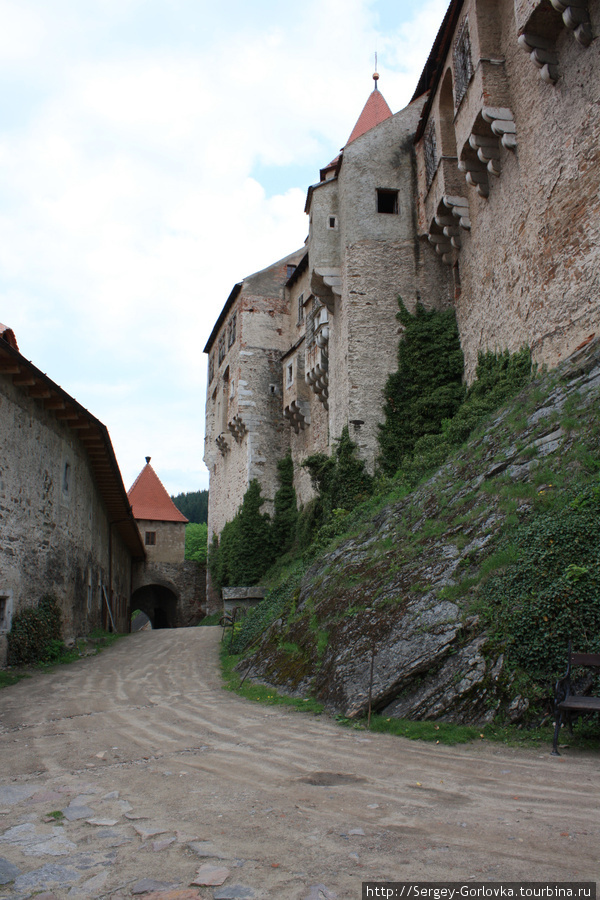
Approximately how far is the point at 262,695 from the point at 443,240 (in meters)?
13.8

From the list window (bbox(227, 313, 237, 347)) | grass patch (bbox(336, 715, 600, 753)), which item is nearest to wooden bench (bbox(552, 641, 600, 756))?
grass patch (bbox(336, 715, 600, 753))

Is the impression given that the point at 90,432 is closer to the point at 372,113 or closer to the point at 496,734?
the point at 496,734

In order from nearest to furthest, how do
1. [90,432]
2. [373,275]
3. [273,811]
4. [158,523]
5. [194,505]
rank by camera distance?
[273,811] → [90,432] → [373,275] → [158,523] → [194,505]

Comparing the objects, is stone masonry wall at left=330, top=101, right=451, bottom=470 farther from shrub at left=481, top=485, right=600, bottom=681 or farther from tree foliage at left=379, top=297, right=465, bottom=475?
shrub at left=481, top=485, right=600, bottom=681

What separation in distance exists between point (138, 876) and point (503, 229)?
1384 cm

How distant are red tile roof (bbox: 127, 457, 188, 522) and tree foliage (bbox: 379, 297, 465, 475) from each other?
20892 mm

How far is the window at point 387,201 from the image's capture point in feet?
63.5

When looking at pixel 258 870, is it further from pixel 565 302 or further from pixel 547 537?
pixel 565 302

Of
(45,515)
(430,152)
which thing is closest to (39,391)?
(45,515)

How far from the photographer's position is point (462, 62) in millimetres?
14688

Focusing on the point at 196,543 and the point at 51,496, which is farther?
the point at 196,543

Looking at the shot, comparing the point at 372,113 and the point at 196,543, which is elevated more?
the point at 372,113

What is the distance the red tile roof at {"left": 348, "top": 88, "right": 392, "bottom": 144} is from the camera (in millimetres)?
28370

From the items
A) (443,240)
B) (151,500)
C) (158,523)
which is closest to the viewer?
(443,240)
